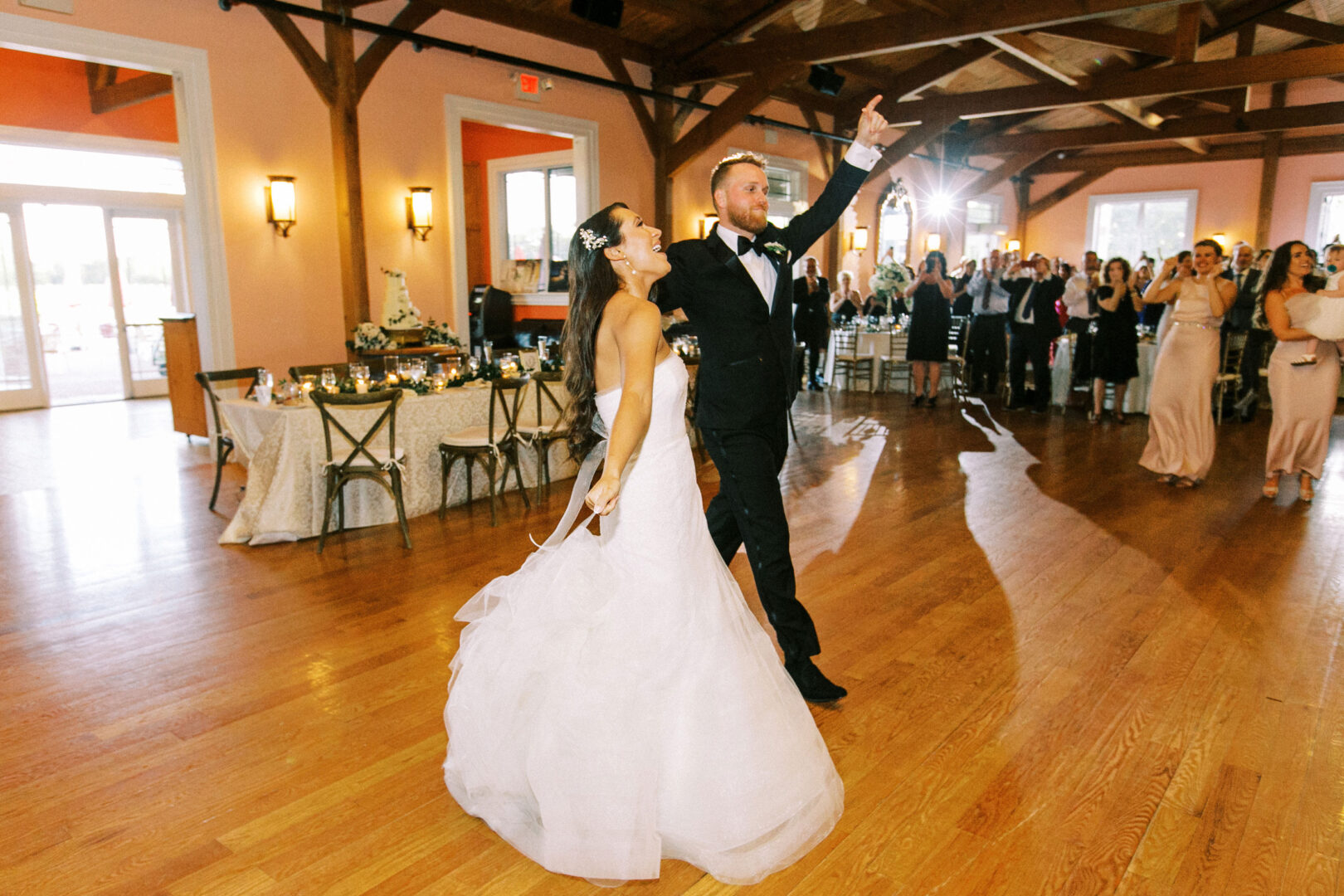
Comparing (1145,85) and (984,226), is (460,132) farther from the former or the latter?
(984,226)

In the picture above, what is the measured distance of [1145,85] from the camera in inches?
390

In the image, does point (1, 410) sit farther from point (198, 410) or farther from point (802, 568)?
point (802, 568)

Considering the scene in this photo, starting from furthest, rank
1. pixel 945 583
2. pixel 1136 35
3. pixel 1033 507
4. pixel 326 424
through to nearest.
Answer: pixel 1136 35 → pixel 1033 507 → pixel 326 424 → pixel 945 583

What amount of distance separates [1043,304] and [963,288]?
1.48 metres

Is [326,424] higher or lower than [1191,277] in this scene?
lower

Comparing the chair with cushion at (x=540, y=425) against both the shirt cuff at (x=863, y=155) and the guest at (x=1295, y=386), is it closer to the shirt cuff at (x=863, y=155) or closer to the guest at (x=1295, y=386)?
the shirt cuff at (x=863, y=155)

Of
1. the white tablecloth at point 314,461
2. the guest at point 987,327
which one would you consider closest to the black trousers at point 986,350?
the guest at point 987,327

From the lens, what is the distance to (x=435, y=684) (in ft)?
9.75

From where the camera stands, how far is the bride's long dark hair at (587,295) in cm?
207

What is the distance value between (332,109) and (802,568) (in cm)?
533

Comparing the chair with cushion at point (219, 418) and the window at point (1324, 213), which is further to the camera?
the window at point (1324, 213)

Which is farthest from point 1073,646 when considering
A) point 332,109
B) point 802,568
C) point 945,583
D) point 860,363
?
point 860,363

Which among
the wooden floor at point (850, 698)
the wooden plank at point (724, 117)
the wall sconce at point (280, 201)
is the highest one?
the wooden plank at point (724, 117)

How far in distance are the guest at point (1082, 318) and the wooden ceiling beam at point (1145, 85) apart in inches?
99.3
